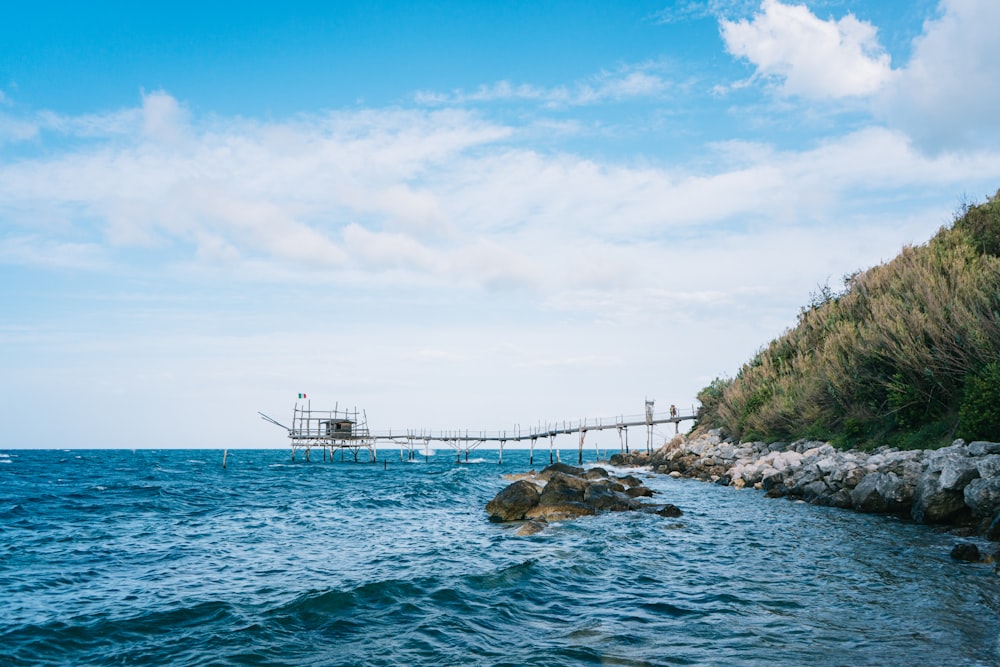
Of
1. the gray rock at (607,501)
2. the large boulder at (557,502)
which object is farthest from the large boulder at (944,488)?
the gray rock at (607,501)

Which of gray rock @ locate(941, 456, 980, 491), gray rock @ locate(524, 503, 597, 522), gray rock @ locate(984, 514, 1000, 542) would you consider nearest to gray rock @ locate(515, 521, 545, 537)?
gray rock @ locate(524, 503, 597, 522)

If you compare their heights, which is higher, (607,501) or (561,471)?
(561,471)

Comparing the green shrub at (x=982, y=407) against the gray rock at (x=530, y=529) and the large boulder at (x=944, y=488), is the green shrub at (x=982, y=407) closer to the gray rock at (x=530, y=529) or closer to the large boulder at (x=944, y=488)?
the large boulder at (x=944, y=488)

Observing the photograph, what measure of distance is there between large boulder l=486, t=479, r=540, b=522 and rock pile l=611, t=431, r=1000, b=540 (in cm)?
1030

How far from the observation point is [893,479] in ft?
65.1

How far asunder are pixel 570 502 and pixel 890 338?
14319 mm

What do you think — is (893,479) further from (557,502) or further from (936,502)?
(557,502)

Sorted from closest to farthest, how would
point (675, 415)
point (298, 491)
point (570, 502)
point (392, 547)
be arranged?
point (392, 547)
point (570, 502)
point (298, 491)
point (675, 415)

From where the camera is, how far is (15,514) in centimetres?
2648

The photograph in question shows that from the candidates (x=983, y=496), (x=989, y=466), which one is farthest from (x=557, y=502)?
(x=989, y=466)

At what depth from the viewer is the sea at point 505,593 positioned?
9.09 m

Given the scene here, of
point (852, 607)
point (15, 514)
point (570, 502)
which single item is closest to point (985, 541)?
point (852, 607)

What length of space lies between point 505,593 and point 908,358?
64.6 feet

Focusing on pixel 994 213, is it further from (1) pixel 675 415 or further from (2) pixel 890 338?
(1) pixel 675 415
